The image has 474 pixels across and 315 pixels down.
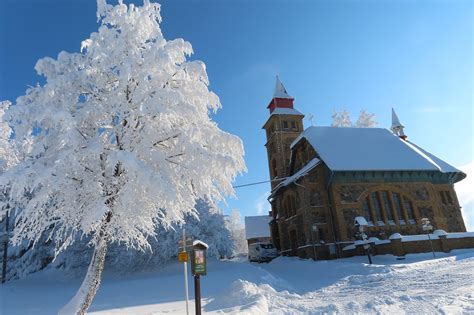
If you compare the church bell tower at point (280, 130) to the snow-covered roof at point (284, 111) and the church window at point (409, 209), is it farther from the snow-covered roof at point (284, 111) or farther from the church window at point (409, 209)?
the church window at point (409, 209)

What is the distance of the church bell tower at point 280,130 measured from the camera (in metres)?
39.9

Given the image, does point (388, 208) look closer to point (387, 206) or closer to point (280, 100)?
point (387, 206)

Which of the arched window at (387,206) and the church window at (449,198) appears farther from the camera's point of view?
the church window at (449,198)

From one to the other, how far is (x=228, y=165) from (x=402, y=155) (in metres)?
28.0

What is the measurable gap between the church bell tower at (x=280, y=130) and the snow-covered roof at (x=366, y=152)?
22.4ft

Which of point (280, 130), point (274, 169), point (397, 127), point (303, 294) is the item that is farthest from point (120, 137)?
point (397, 127)

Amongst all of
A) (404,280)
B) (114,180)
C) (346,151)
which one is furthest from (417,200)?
(114,180)

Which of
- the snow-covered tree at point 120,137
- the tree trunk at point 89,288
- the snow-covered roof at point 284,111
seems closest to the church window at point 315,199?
the snow-covered roof at point 284,111

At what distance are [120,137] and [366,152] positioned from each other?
27026 millimetres

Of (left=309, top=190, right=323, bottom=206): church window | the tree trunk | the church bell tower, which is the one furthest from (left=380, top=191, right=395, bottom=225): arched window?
the tree trunk

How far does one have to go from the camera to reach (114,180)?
8914 millimetres

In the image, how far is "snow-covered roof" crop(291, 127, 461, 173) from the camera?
2884 cm

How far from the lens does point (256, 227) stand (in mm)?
62656

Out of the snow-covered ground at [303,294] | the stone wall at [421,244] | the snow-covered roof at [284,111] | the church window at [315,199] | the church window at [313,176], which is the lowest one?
the snow-covered ground at [303,294]
